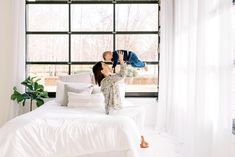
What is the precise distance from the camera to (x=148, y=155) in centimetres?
396

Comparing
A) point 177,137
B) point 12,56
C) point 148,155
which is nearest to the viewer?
point 148,155

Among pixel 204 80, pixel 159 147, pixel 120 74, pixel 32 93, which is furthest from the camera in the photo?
pixel 32 93

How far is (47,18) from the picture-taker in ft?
19.6

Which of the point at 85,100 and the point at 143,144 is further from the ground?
the point at 85,100

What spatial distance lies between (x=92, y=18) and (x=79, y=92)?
171cm

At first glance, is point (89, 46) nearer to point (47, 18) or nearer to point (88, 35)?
point (88, 35)

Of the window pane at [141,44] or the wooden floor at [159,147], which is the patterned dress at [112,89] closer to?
the wooden floor at [159,147]

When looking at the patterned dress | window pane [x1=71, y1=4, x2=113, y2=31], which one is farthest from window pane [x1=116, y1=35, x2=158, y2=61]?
the patterned dress

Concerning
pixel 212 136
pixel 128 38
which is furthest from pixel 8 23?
pixel 212 136

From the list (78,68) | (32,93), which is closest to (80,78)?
(78,68)

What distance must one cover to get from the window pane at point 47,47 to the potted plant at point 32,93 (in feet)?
1.92

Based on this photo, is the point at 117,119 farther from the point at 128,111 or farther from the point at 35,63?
the point at 35,63

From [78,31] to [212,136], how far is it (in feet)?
11.8

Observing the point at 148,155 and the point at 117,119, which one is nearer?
the point at 117,119
